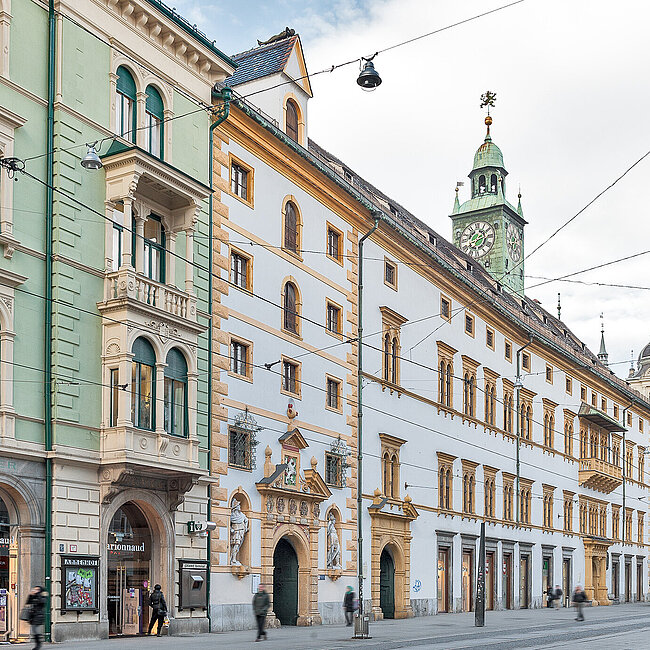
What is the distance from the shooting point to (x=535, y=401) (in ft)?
216

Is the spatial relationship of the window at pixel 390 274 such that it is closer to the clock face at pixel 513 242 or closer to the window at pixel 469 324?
the window at pixel 469 324

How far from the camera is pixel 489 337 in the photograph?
2331 inches

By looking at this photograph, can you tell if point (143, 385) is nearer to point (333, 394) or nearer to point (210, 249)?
point (210, 249)

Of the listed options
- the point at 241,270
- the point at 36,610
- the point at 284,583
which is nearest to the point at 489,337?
the point at 284,583

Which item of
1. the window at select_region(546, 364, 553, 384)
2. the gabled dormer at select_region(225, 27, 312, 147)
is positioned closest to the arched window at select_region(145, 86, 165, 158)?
the gabled dormer at select_region(225, 27, 312, 147)

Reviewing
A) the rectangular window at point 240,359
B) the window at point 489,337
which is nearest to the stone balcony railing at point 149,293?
the rectangular window at point 240,359

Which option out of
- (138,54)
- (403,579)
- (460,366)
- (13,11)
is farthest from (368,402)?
(13,11)

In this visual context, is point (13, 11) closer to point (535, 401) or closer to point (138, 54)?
point (138, 54)

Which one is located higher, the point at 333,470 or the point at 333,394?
the point at 333,394

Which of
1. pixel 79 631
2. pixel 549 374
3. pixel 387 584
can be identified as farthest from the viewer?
pixel 549 374

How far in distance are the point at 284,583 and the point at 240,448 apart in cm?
622

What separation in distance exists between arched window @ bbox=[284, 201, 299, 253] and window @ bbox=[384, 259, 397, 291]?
301 inches

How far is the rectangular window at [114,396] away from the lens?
28656 mm

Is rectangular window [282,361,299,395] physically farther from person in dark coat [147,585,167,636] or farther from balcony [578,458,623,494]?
balcony [578,458,623,494]
